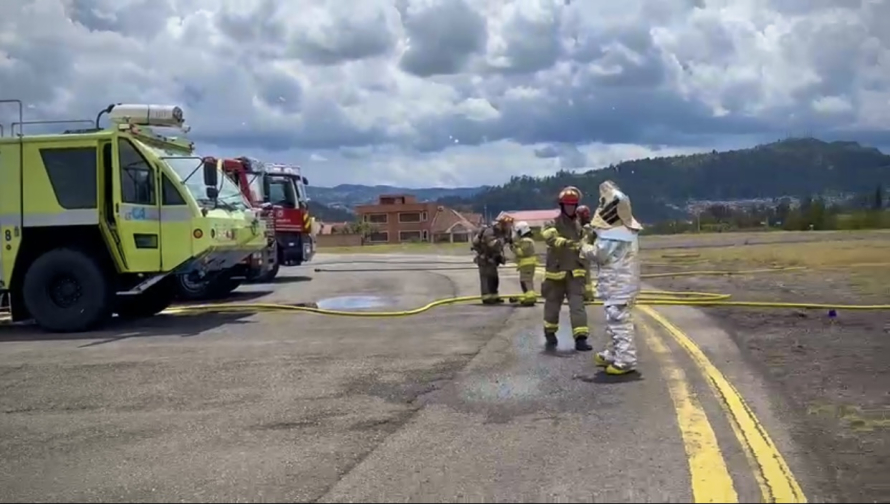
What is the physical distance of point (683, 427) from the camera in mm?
6047

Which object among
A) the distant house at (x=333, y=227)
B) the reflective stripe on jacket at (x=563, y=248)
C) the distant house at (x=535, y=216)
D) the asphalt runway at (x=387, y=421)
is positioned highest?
the distant house at (x=535, y=216)

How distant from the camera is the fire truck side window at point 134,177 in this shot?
12672 mm

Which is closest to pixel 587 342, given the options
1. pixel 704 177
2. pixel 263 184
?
pixel 263 184

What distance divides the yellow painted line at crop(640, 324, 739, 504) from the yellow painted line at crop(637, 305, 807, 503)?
0.56ft

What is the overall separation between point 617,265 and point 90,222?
763cm

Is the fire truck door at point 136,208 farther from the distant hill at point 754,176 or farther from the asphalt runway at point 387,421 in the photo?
the distant hill at point 754,176

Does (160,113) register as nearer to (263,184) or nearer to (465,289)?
(465,289)

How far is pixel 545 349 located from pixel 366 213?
267 ft

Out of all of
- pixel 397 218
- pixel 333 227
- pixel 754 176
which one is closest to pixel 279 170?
pixel 754 176

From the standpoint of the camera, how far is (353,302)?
1636cm

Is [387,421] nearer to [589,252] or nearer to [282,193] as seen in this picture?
[589,252]

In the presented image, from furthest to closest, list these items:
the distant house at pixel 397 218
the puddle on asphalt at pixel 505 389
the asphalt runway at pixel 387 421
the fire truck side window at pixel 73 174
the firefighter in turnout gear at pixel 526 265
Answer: the distant house at pixel 397 218 → the firefighter in turnout gear at pixel 526 265 → the fire truck side window at pixel 73 174 → the puddle on asphalt at pixel 505 389 → the asphalt runway at pixel 387 421

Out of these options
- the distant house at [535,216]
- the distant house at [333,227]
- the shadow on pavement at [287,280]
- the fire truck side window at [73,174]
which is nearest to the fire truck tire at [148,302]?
the fire truck side window at [73,174]

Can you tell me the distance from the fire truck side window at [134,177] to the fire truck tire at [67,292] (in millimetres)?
1026
